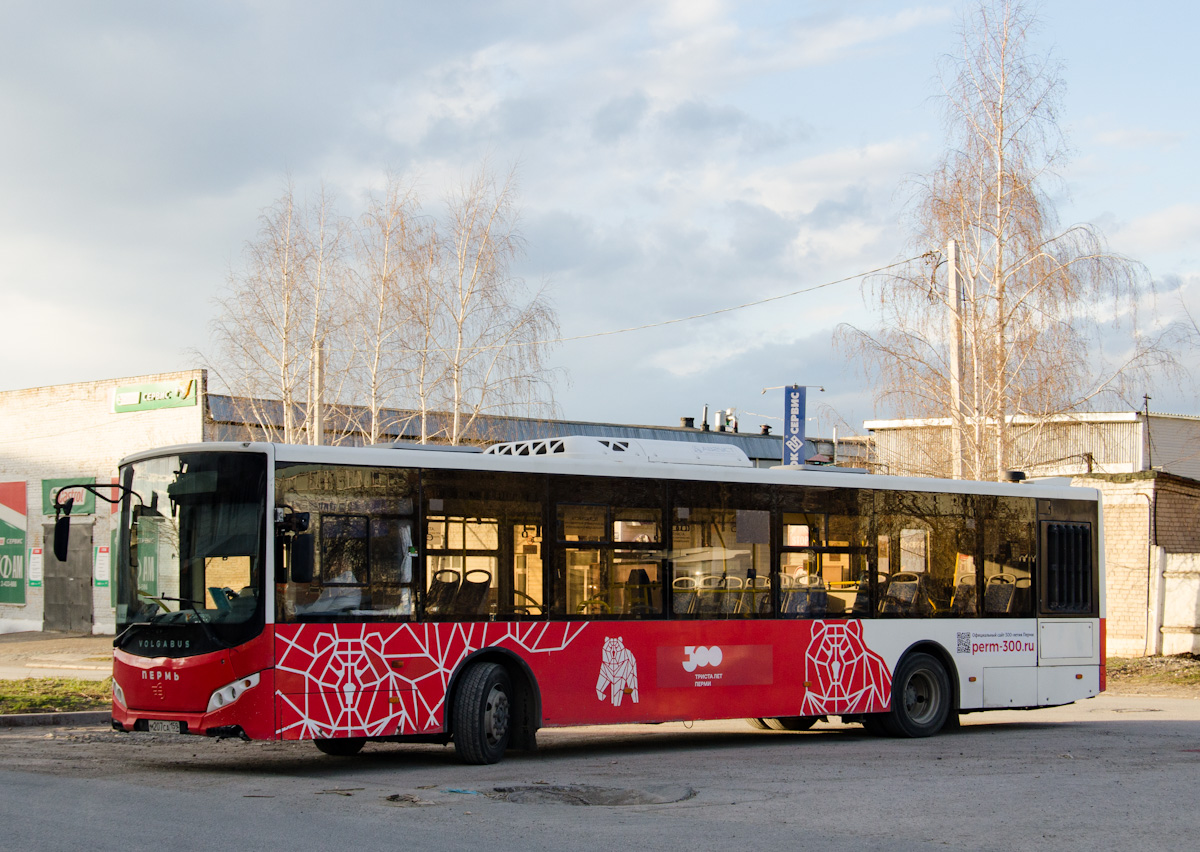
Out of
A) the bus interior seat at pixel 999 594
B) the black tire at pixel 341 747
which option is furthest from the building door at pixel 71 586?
the bus interior seat at pixel 999 594

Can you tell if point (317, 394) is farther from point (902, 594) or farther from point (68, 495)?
point (902, 594)

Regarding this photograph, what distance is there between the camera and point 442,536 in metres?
11.3

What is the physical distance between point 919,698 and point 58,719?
10108mm

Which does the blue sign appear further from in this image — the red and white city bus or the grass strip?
the grass strip

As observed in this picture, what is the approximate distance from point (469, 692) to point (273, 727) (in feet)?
5.89

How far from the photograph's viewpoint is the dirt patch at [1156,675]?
2112cm

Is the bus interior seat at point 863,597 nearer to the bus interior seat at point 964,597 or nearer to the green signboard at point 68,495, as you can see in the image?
the bus interior seat at point 964,597

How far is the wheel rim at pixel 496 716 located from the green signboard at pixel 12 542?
1075 inches

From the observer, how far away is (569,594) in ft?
39.5

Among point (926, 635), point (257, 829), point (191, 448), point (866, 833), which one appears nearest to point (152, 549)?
point (191, 448)

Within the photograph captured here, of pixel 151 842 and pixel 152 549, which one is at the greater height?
pixel 152 549

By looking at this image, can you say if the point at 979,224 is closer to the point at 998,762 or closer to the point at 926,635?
the point at 926,635

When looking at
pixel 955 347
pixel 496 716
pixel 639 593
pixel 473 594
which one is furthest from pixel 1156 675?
pixel 473 594

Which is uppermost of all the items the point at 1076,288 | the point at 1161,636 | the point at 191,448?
the point at 1076,288
